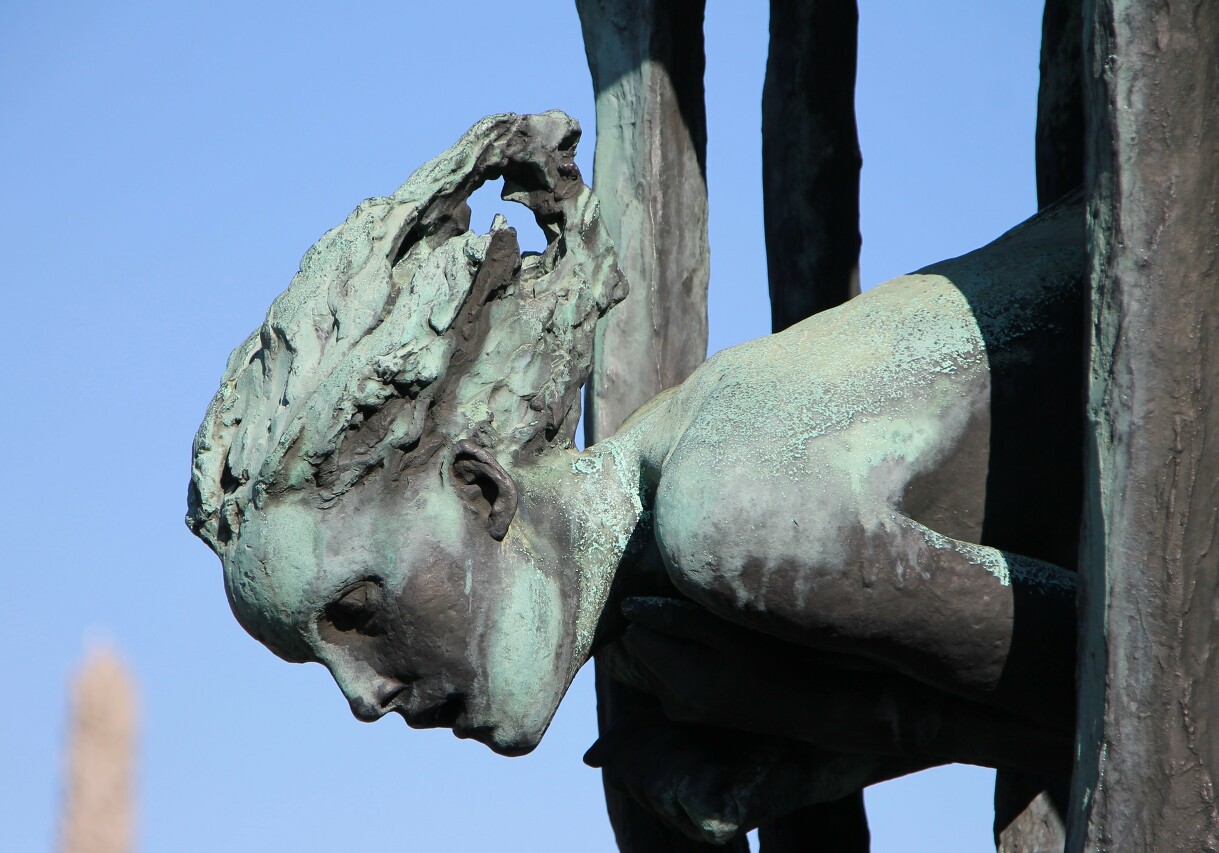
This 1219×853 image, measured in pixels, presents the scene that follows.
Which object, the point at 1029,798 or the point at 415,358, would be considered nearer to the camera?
the point at 415,358

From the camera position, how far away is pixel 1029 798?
13.8 ft

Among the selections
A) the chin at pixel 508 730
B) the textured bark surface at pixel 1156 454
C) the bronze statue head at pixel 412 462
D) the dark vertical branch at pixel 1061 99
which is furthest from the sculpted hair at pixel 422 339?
the textured bark surface at pixel 1156 454

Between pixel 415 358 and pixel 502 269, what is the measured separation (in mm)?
258

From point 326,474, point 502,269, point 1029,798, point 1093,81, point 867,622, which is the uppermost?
point 1093,81

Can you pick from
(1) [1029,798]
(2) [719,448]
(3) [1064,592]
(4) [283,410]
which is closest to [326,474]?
(4) [283,410]

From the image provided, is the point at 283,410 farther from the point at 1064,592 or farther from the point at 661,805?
the point at 1064,592

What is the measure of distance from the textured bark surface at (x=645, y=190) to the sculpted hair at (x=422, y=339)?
2.11 ft

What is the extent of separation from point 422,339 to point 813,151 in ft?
4.53

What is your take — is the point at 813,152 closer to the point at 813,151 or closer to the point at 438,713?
the point at 813,151

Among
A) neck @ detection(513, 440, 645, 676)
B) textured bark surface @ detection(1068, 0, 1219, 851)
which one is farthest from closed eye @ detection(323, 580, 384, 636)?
textured bark surface @ detection(1068, 0, 1219, 851)

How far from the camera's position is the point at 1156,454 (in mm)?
2738

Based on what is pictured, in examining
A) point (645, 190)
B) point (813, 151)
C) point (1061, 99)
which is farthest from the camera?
point (813, 151)

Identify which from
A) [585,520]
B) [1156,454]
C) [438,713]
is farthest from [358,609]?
[1156,454]

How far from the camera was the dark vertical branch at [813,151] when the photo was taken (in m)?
4.46
